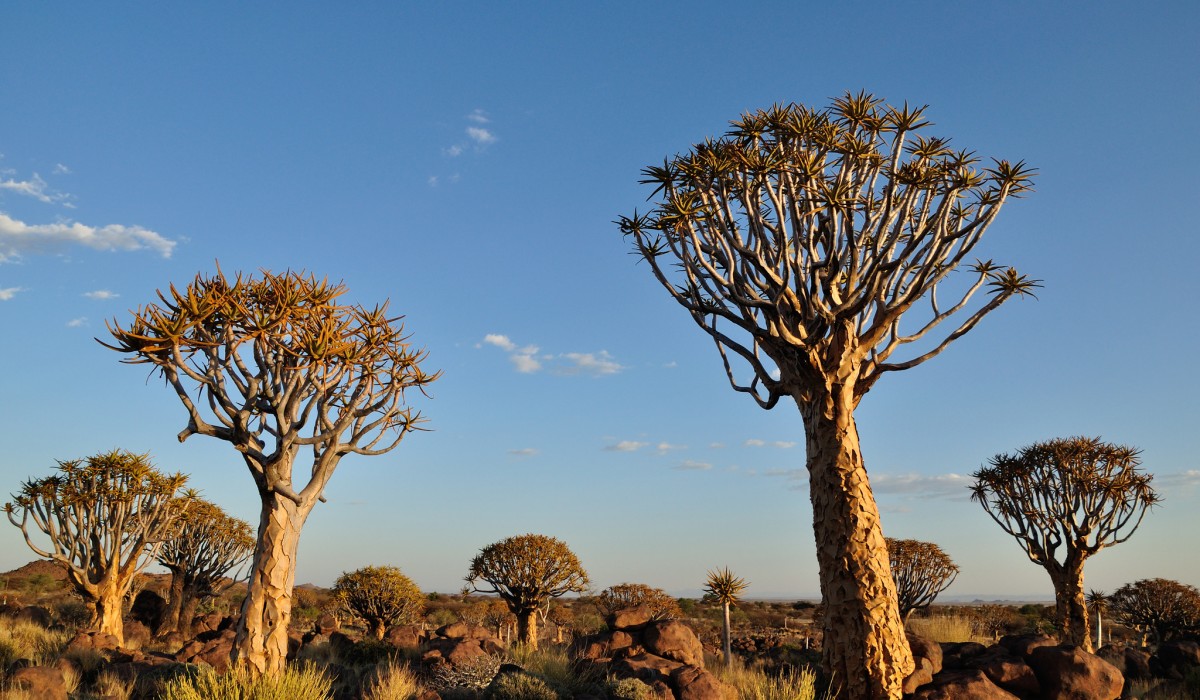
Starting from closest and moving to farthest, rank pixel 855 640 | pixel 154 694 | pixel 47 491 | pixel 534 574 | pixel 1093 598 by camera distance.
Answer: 1. pixel 855 640
2. pixel 154 694
3. pixel 47 491
4. pixel 534 574
5. pixel 1093 598

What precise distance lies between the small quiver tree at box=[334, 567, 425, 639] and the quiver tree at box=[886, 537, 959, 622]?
14.1 m

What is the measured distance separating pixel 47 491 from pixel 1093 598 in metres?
28.7

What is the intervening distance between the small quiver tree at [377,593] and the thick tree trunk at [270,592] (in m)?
13.6

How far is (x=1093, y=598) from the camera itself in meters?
24.4

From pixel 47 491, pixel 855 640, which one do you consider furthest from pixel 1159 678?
pixel 47 491

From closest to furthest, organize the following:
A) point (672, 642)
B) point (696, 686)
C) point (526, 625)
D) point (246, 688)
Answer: point (246, 688), point (696, 686), point (672, 642), point (526, 625)

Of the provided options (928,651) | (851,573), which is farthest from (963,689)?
(851,573)

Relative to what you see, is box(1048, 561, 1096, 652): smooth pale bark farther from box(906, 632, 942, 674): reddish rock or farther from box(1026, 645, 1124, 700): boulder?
box(906, 632, 942, 674): reddish rock

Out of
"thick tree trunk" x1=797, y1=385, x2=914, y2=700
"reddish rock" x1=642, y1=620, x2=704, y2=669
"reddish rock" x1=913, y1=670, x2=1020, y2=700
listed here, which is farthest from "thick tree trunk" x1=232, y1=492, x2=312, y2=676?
"reddish rock" x1=913, y1=670, x2=1020, y2=700

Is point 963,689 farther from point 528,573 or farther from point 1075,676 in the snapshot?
point 528,573

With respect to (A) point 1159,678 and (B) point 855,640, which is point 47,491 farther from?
(A) point 1159,678

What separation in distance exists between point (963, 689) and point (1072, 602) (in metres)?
12.4

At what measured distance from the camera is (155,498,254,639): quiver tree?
23.5 metres

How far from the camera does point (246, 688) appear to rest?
9070mm
